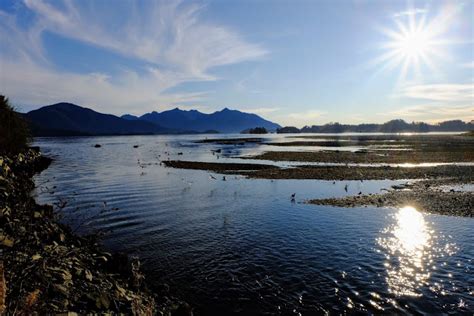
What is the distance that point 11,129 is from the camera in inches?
2140

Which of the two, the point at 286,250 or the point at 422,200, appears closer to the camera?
the point at 286,250

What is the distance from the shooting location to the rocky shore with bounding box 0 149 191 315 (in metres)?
8.84

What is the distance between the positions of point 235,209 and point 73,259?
59.5 feet

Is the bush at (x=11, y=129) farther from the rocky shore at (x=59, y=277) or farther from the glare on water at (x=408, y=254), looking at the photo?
the glare on water at (x=408, y=254)

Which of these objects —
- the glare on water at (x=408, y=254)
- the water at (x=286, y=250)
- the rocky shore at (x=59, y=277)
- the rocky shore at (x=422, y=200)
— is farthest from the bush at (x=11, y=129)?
the glare on water at (x=408, y=254)

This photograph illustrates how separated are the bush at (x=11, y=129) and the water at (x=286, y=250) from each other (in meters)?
20.5

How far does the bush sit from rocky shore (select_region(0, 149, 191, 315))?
3980cm

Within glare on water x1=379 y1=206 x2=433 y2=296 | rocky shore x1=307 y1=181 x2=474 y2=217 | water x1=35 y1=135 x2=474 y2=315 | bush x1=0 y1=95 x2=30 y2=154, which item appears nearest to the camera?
water x1=35 y1=135 x2=474 y2=315

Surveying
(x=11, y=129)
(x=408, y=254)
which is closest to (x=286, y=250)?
(x=408, y=254)

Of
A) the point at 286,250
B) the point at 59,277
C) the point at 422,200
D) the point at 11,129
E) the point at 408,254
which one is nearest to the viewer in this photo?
the point at 59,277

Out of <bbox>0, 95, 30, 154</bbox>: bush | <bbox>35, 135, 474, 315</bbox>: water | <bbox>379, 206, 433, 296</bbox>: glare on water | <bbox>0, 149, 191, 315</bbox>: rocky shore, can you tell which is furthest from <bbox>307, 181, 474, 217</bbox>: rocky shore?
<bbox>0, 95, 30, 154</bbox>: bush

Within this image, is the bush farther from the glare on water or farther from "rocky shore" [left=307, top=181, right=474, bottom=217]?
the glare on water

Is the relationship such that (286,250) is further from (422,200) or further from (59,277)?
(422,200)

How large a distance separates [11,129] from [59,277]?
2107 inches
